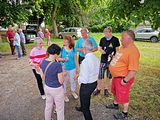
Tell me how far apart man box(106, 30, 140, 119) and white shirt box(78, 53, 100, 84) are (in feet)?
2.03

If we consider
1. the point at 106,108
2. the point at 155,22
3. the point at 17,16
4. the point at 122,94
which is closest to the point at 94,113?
the point at 106,108

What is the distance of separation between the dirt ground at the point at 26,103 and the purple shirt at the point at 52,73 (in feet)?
4.34

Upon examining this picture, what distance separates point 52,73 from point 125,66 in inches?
58.9

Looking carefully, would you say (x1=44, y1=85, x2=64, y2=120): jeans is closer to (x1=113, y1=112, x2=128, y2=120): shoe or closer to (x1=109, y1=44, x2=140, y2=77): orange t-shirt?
(x1=109, y1=44, x2=140, y2=77): orange t-shirt

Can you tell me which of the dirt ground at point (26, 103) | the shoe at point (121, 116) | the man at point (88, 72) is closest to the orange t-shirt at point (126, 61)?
the man at point (88, 72)

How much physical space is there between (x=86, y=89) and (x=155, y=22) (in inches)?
107

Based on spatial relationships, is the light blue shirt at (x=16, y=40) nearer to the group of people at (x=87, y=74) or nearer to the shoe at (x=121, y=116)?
the group of people at (x=87, y=74)

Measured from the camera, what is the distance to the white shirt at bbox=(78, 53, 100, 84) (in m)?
4.32

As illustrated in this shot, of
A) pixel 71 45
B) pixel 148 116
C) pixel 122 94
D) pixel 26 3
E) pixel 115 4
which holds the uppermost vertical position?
pixel 26 3

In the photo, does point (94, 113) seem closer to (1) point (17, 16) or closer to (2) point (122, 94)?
(2) point (122, 94)

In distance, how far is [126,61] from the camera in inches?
186

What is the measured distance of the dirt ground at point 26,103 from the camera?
18.1ft

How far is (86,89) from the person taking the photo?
4480 mm

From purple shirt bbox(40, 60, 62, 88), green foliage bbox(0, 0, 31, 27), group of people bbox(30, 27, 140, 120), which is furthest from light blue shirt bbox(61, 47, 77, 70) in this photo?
green foliage bbox(0, 0, 31, 27)
